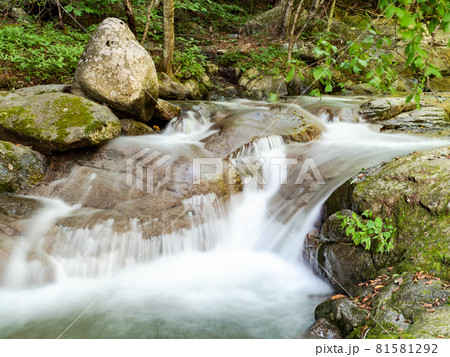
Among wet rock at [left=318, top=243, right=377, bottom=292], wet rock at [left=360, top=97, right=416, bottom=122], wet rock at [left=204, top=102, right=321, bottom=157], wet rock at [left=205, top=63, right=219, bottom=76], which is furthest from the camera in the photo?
wet rock at [left=205, top=63, right=219, bottom=76]

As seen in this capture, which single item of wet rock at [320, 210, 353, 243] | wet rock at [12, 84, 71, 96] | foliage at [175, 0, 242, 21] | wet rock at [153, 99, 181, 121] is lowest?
wet rock at [320, 210, 353, 243]

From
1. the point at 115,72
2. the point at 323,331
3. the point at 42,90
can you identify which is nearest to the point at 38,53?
the point at 42,90

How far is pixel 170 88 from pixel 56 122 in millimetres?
4019

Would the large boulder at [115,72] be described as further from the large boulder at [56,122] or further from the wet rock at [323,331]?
the wet rock at [323,331]

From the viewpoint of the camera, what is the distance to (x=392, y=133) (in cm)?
707

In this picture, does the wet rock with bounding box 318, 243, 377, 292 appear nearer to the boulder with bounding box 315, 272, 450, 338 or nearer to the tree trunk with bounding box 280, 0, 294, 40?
the boulder with bounding box 315, 272, 450, 338

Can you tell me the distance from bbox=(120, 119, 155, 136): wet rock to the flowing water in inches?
15.8

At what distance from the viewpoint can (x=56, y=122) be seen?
5.25 m

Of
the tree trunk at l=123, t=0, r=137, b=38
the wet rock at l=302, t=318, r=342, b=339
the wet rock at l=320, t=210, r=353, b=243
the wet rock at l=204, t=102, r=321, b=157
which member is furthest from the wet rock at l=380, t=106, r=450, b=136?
the tree trunk at l=123, t=0, r=137, b=38

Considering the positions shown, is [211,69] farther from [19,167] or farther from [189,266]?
[189,266]

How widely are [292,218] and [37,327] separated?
11.3ft

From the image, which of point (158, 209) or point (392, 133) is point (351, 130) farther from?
point (158, 209)

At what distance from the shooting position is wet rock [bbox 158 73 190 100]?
8.54 meters

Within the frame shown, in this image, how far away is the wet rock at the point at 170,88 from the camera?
336 inches
